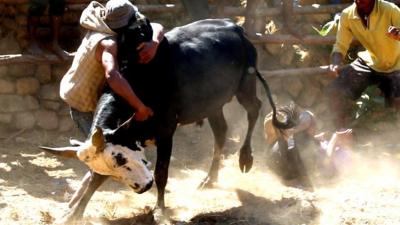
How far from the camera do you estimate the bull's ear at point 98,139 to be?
4.59 meters

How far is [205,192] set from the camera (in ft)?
20.7

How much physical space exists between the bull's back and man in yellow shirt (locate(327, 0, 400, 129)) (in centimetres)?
131

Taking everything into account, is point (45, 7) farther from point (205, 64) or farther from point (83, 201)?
point (83, 201)

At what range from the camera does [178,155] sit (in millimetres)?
7441

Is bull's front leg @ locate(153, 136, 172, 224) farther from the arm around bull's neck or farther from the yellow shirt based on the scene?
the yellow shirt

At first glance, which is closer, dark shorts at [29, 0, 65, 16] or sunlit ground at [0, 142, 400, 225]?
sunlit ground at [0, 142, 400, 225]

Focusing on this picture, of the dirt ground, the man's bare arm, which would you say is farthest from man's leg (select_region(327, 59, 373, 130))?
the man's bare arm

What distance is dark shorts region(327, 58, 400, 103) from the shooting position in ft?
23.6

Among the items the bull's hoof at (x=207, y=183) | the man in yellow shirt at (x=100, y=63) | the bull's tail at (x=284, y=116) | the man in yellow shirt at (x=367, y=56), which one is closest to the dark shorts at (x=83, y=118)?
the man in yellow shirt at (x=100, y=63)

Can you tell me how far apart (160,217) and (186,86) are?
3.76ft

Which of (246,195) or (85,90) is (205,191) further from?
(85,90)

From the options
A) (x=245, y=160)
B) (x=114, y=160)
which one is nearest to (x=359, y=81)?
(x=245, y=160)

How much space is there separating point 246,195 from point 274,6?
11.1 feet

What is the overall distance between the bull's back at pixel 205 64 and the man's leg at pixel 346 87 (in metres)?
1.46
